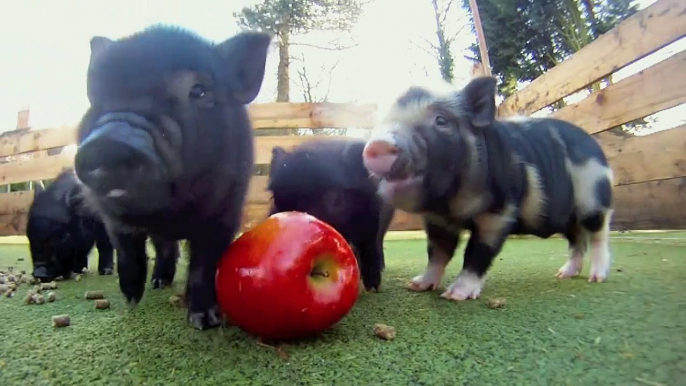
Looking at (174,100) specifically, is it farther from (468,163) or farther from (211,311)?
(468,163)

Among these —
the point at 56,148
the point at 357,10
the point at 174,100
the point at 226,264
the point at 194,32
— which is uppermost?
the point at 357,10

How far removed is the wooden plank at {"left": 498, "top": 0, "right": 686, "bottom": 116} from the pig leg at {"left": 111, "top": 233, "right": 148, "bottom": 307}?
3907 mm

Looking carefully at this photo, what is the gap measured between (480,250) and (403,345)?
92 cm

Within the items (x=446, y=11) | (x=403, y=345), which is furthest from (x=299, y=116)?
(x=403, y=345)

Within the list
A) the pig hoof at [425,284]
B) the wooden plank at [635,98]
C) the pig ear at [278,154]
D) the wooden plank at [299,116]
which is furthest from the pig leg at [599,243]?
the wooden plank at [299,116]

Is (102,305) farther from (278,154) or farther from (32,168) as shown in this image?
(32,168)

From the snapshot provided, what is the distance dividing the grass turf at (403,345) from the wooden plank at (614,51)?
2611 mm

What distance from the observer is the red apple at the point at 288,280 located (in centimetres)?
145

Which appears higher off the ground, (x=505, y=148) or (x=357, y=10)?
(x=357, y=10)

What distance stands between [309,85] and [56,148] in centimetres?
453

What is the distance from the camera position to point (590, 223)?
2725 millimetres

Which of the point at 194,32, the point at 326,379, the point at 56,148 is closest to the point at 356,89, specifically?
the point at 56,148

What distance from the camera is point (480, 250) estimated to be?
7.43 feet

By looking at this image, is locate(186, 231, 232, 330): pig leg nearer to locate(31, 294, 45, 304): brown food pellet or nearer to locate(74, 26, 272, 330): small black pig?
locate(74, 26, 272, 330): small black pig
